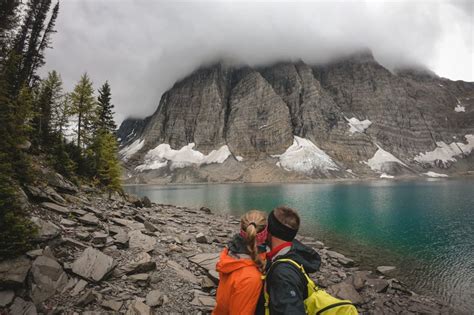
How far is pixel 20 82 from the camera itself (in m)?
30.1

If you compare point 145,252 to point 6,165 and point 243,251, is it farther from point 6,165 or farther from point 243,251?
point 243,251

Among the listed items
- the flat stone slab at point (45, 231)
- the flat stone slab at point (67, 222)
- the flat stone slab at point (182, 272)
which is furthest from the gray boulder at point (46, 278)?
the flat stone slab at point (182, 272)

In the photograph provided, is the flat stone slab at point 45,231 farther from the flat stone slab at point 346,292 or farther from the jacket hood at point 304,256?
the flat stone slab at point 346,292

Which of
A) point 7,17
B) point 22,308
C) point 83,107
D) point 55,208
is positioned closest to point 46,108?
point 83,107

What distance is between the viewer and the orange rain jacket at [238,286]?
3.55 m

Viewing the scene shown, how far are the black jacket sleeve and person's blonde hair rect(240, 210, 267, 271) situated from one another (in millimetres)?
332

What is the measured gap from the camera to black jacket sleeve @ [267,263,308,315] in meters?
3.19

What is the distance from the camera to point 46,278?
7.93m

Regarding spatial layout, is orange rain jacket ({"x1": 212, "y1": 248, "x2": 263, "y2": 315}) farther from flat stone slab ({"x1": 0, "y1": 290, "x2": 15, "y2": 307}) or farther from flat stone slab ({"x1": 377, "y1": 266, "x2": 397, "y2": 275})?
flat stone slab ({"x1": 377, "y1": 266, "x2": 397, "y2": 275})

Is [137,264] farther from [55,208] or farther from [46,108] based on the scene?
[46,108]

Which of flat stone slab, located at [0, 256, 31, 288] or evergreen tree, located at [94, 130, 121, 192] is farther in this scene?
evergreen tree, located at [94, 130, 121, 192]

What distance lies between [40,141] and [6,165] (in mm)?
21203

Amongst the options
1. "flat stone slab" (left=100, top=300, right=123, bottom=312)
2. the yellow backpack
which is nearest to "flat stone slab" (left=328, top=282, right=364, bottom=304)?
"flat stone slab" (left=100, top=300, right=123, bottom=312)

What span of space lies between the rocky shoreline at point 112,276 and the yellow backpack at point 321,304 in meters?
6.55
